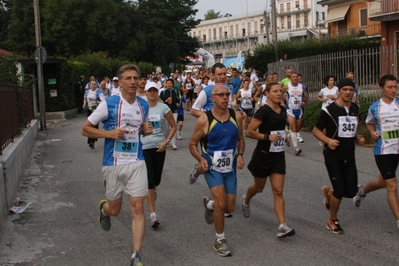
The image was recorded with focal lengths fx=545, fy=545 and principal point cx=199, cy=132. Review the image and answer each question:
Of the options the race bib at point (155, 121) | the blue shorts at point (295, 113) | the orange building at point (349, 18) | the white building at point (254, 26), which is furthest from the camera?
the white building at point (254, 26)

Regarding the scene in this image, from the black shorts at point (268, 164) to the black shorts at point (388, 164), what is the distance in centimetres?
115

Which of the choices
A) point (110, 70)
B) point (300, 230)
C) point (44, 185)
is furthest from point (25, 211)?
point (110, 70)

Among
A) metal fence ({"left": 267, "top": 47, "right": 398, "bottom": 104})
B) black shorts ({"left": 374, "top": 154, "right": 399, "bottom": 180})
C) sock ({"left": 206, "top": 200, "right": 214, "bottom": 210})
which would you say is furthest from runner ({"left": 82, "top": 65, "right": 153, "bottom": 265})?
metal fence ({"left": 267, "top": 47, "right": 398, "bottom": 104})

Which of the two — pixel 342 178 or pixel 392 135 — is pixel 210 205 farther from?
pixel 392 135

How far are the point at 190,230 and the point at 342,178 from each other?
6.29 feet

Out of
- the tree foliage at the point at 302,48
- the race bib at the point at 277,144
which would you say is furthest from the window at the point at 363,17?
the race bib at the point at 277,144

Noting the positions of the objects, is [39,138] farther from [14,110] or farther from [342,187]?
[342,187]

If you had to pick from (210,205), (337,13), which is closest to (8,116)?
(210,205)

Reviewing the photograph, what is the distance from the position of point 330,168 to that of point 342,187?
0.26 metres

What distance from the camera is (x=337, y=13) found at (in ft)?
145

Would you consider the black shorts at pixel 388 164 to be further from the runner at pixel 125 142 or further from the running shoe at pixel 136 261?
the running shoe at pixel 136 261

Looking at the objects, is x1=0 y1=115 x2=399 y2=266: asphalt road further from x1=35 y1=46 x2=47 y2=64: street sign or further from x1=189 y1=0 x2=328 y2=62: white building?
x1=189 y1=0 x2=328 y2=62: white building

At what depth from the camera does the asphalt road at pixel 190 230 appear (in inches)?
221

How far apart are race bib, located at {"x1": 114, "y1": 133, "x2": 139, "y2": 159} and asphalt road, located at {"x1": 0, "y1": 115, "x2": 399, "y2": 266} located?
111 centimetres
